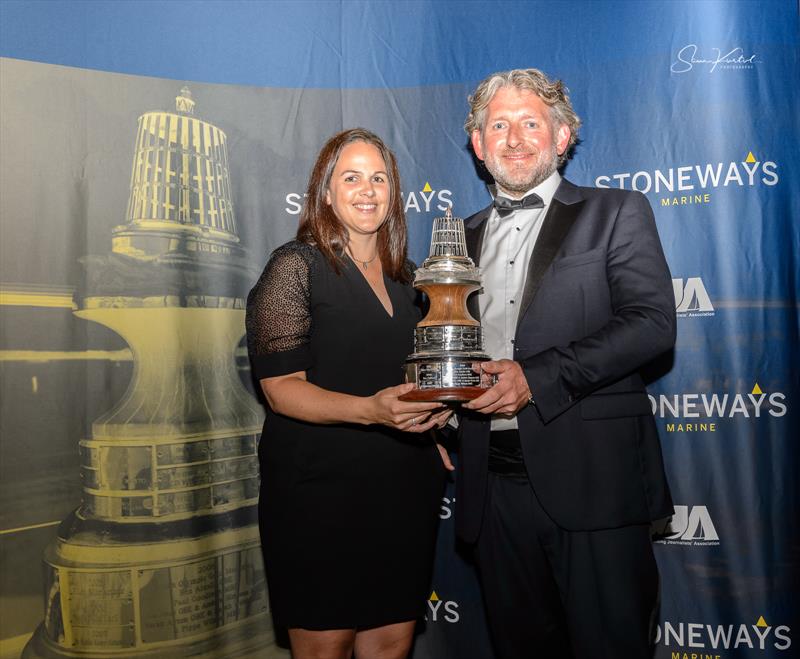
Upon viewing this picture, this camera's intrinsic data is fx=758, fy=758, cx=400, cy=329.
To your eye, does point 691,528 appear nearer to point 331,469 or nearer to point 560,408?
point 560,408

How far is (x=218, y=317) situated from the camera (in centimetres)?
356

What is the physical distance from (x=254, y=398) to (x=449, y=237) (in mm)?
1597

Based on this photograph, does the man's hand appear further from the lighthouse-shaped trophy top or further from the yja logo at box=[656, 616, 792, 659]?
the yja logo at box=[656, 616, 792, 659]

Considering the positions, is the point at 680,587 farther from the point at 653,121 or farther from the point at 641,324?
the point at 653,121

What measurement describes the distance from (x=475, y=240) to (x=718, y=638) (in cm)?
211

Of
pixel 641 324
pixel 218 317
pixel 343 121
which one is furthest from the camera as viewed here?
pixel 343 121

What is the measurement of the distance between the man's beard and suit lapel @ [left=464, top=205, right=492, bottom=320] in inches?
7.5

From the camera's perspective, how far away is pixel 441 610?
371 cm

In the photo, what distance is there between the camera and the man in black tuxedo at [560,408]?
2.38 m

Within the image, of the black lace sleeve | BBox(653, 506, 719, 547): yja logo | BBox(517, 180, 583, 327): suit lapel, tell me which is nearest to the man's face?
BBox(517, 180, 583, 327): suit lapel

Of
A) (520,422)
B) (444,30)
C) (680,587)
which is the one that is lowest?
(680,587)

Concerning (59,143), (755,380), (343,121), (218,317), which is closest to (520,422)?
(755,380)

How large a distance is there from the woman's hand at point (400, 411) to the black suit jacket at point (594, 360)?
10.7 inches

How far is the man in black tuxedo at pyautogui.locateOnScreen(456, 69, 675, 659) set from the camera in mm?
2377
